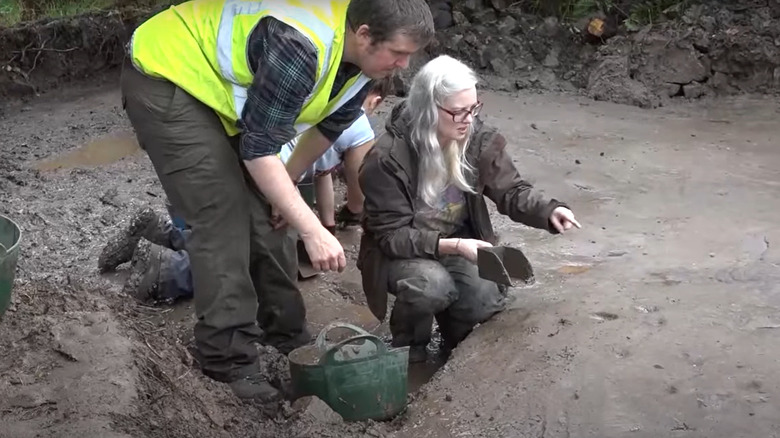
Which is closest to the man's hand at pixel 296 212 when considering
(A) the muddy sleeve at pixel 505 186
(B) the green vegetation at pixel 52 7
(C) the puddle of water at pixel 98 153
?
(A) the muddy sleeve at pixel 505 186

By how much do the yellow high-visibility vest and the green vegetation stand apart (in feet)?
20.0

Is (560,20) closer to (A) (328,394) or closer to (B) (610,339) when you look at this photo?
(B) (610,339)

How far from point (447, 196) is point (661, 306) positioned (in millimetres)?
950

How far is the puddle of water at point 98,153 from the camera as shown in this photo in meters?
6.93

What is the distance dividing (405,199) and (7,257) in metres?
1.49

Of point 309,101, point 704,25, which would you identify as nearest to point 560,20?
point 704,25

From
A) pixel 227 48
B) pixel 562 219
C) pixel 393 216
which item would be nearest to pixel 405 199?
pixel 393 216

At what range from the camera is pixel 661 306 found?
12.6ft

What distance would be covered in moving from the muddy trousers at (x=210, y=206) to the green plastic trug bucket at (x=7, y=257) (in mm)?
516

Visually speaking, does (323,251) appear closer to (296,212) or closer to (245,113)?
(296,212)

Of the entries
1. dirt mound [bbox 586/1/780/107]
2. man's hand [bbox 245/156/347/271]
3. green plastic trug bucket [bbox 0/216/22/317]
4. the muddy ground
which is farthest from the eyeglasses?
dirt mound [bbox 586/1/780/107]

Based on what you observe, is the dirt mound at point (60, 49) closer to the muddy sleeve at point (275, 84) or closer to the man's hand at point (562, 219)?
the man's hand at point (562, 219)

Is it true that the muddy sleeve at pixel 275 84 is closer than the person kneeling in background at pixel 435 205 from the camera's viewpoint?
Yes

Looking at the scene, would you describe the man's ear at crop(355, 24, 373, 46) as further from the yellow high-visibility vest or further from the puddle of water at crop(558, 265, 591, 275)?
the puddle of water at crop(558, 265, 591, 275)
